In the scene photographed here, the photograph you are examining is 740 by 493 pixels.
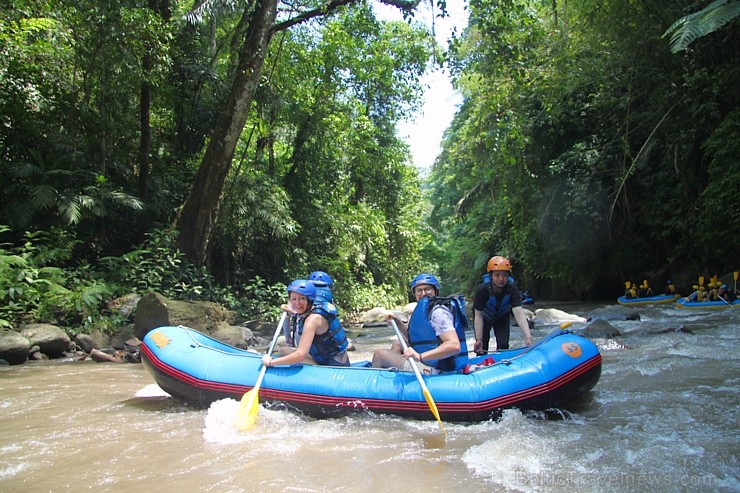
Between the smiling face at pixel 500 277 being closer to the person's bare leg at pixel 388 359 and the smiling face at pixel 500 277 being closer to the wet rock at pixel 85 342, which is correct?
the person's bare leg at pixel 388 359

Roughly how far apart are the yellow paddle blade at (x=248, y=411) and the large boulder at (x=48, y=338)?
14.6 ft

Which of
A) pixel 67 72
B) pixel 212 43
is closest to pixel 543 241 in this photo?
pixel 212 43

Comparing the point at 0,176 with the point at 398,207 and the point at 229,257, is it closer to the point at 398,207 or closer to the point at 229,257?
the point at 229,257

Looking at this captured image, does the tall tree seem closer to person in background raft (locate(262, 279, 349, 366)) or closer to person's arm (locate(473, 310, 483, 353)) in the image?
person in background raft (locate(262, 279, 349, 366))

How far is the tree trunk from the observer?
10.0 m

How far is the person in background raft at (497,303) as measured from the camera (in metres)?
5.61

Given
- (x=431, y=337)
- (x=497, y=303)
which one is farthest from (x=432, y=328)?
(x=497, y=303)

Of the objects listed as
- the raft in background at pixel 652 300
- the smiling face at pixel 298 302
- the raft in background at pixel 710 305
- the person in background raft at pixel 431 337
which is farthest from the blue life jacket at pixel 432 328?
the raft in background at pixel 652 300

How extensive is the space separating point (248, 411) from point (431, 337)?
150 cm

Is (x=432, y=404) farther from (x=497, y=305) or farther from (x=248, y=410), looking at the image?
(x=497, y=305)

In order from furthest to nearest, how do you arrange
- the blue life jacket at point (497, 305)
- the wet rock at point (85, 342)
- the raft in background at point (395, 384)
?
the wet rock at point (85, 342), the blue life jacket at point (497, 305), the raft in background at point (395, 384)

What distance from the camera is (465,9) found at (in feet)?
29.0

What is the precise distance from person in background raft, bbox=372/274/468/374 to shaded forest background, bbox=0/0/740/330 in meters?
5.49

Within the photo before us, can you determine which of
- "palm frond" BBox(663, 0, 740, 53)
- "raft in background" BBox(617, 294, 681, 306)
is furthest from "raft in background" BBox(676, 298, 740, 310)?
"palm frond" BBox(663, 0, 740, 53)
